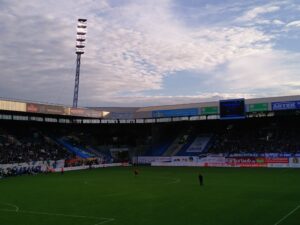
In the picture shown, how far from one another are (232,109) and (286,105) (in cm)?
940

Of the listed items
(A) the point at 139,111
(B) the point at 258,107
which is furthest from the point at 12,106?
(B) the point at 258,107

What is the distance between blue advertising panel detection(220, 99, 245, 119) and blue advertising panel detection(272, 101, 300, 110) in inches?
221

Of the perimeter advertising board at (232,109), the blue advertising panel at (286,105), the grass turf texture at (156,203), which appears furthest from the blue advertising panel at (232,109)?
the grass turf texture at (156,203)

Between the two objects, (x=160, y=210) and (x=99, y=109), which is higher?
(x=99, y=109)

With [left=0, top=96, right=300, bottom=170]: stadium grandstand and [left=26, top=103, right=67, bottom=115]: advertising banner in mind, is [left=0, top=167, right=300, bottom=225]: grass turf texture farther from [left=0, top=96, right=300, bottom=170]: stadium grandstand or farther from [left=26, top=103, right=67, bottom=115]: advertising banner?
[left=0, top=96, right=300, bottom=170]: stadium grandstand

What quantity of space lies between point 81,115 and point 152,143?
19.5 meters

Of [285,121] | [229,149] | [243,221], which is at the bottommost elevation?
[243,221]

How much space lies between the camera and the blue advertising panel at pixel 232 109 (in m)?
70.2

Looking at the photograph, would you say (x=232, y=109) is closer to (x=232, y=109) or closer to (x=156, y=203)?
(x=232, y=109)

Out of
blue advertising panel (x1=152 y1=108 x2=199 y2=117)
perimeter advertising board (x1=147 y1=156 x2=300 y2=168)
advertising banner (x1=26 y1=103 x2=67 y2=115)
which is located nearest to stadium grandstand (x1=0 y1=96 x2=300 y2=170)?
blue advertising panel (x1=152 y1=108 x2=199 y2=117)

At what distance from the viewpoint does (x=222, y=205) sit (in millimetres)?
27969

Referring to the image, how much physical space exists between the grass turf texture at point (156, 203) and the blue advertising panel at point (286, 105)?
24044 mm

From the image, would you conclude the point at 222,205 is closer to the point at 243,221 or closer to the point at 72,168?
the point at 243,221

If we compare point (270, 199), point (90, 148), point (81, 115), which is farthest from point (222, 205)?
Answer: point (90, 148)
